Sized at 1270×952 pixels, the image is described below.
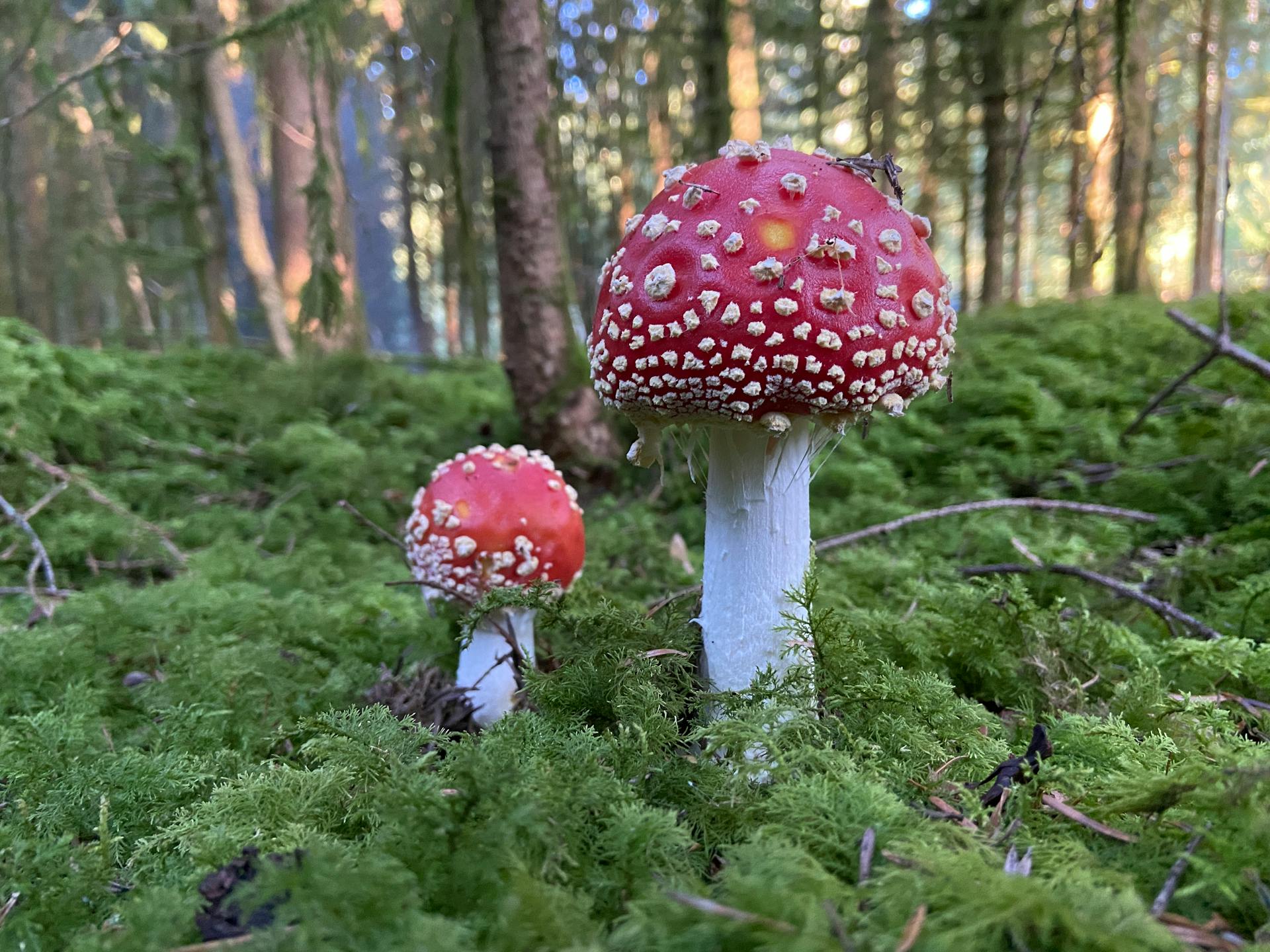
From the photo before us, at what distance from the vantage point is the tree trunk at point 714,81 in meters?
5.36

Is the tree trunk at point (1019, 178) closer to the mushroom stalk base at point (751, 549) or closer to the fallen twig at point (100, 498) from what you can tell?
the mushroom stalk base at point (751, 549)

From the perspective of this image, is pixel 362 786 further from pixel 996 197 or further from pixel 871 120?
pixel 996 197

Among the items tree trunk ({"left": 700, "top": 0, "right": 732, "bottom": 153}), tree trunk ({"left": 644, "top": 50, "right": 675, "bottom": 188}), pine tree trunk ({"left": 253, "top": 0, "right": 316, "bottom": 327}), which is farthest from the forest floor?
tree trunk ({"left": 644, "top": 50, "right": 675, "bottom": 188})

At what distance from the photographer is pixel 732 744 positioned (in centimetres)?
146

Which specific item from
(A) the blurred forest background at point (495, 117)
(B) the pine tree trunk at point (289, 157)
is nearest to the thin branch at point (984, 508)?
(A) the blurred forest background at point (495, 117)

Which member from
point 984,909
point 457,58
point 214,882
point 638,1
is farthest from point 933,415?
point 638,1

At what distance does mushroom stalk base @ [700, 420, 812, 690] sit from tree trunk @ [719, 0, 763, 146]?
588cm

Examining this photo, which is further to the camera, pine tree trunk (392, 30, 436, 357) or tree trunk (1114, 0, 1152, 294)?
pine tree trunk (392, 30, 436, 357)

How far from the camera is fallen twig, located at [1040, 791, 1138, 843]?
1.25m

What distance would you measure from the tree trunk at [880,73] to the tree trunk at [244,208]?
254 inches

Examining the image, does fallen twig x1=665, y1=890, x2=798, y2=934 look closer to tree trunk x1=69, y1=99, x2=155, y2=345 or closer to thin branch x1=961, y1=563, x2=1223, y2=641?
thin branch x1=961, y1=563, x2=1223, y2=641

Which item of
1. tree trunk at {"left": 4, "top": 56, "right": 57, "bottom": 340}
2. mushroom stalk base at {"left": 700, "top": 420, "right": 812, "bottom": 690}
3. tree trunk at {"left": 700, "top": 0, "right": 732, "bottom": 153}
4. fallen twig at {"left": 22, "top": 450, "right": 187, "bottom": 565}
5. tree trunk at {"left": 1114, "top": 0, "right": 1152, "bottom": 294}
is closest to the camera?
mushroom stalk base at {"left": 700, "top": 420, "right": 812, "bottom": 690}

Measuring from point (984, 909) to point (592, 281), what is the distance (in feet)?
40.1

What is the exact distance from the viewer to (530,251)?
14.1ft
